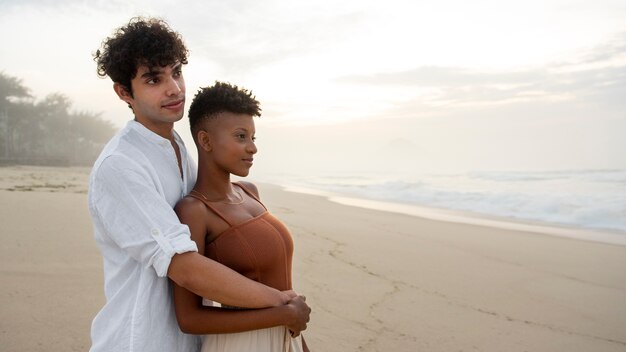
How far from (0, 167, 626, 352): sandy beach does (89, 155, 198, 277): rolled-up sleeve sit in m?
2.53

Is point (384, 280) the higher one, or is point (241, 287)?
point (241, 287)

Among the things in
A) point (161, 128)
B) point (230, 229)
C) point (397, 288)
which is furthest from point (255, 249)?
point (397, 288)

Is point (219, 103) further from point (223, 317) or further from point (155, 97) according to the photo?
point (223, 317)

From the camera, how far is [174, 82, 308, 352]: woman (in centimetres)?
172

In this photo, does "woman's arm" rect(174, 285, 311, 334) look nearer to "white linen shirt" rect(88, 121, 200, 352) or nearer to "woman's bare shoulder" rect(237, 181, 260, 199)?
"white linen shirt" rect(88, 121, 200, 352)

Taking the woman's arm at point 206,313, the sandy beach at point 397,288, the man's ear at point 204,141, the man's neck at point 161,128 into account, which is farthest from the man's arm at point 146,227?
the sandy beach at point 397,288

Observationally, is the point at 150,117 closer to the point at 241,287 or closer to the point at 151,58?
the point at 151,58

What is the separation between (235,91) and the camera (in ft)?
6.50

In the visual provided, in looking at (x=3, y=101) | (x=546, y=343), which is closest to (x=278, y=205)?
(x=546, y=343)

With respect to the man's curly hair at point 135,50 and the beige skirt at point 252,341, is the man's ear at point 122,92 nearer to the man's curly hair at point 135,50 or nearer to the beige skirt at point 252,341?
the man's curly hair at point 135,50

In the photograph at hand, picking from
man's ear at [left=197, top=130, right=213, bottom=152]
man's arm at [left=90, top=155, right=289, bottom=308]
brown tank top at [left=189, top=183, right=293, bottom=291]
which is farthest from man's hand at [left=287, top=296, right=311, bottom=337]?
man's ear at [left=197, top=130, right=213, bottom=152]

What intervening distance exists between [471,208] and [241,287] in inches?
598

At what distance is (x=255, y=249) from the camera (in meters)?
1.80

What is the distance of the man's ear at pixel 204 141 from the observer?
197 centimetres
